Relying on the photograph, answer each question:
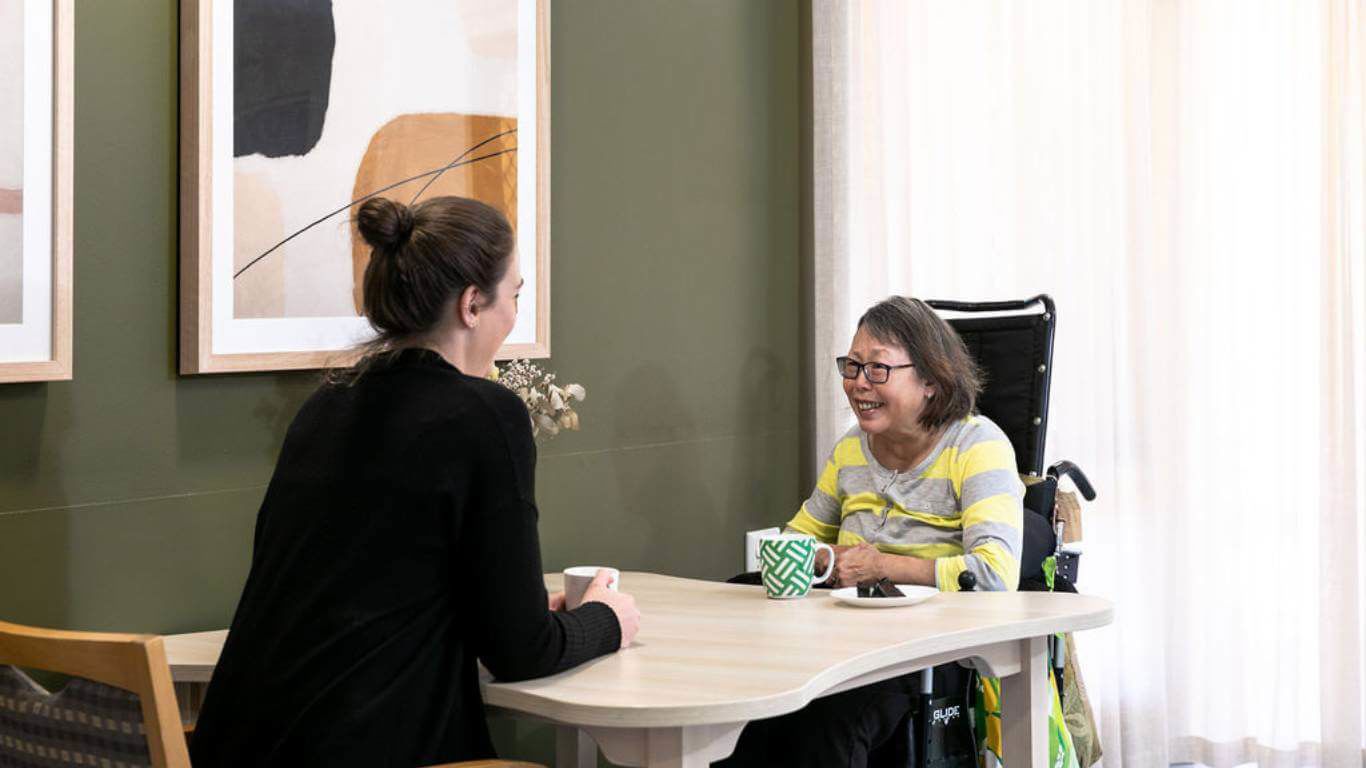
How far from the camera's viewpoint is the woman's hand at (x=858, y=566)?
2.72 meters

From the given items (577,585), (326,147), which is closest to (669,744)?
(577,585)

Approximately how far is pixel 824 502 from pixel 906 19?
1.44 m

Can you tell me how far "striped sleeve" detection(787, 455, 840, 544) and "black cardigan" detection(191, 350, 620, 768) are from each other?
1.26m

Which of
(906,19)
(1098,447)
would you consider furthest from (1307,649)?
(906,19)

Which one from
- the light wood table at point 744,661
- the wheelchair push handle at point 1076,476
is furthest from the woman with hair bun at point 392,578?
the wheelchair push handle at point 1076,476

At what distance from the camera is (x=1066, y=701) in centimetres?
304

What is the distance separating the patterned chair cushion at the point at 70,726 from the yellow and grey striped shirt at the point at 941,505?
4.94 ft

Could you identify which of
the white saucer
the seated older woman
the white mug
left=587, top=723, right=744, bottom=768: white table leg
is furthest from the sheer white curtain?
left=587, top=723, right=744, bottom=768: white table leg

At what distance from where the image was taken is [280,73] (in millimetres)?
2611

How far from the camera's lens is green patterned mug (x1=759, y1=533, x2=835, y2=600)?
2.46 m

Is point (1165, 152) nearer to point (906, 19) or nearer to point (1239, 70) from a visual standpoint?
point (1239, 70)

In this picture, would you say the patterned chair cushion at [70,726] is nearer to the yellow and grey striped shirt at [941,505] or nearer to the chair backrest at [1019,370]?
the yellow and grey striped shirt at [941,505]

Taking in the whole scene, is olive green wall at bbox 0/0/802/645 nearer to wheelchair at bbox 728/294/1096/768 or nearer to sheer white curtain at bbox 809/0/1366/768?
sheer white curtain at bbox 809/0/1366/768

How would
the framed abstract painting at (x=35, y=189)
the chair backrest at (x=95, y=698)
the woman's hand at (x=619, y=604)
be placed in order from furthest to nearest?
the framed abstract painting at (x=35, y=189) → the woman's hand at (x=619, y=604) → the chair backrest at (x=95, y=698)
